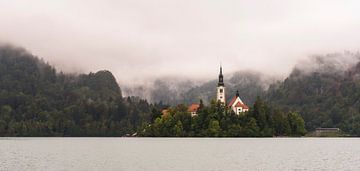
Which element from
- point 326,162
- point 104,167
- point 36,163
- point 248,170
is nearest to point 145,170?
point 104,167

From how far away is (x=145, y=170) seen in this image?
69.4m

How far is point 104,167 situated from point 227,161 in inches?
835

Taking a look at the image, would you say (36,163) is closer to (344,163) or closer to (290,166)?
(290,166)

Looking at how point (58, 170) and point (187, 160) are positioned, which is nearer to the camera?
point (58, 170)

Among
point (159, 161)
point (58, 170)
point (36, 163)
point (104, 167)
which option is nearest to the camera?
point (58, 170)

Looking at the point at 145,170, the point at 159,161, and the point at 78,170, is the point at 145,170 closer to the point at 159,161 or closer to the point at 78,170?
the point at 78,170

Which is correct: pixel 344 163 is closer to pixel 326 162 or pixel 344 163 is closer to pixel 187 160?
pixel 326 162

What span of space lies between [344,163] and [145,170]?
31.5 m

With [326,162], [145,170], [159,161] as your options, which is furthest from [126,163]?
[326,162]

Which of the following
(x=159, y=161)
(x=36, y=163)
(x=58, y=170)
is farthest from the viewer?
(x=159, y=161)

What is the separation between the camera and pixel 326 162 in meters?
83.7

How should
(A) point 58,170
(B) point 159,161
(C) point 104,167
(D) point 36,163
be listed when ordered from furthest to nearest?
(B) point 159,161, (D) point 36,163, (C) point 104,167, (A) point 58,170

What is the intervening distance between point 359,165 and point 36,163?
46.4 metres

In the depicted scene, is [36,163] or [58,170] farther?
[36,163]
